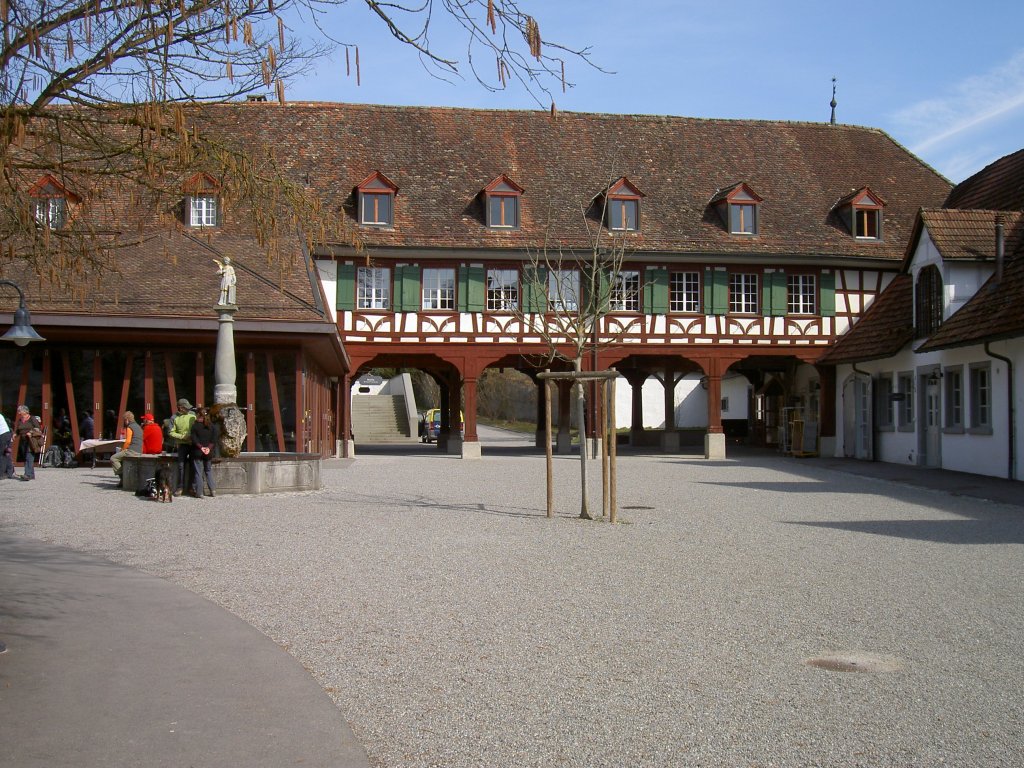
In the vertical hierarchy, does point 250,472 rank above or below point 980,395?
below

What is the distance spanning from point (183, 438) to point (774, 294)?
20.6 metres

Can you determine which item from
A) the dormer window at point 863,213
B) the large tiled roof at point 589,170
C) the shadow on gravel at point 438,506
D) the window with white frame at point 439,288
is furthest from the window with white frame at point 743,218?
the shadow on gravel at point 438,506

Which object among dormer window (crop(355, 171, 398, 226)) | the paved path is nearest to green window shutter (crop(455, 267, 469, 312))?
dormer window (crop(355, 171, 398, 226))

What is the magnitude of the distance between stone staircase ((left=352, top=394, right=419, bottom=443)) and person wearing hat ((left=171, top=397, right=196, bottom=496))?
3312 cm

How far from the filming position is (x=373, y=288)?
32500mm

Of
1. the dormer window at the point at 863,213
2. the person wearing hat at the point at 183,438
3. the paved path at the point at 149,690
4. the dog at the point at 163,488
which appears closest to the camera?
the paved path at the point at 149,690

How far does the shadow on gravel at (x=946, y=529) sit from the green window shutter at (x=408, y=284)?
63.1ft

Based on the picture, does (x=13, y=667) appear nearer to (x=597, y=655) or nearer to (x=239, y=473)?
(x=597, y=655)

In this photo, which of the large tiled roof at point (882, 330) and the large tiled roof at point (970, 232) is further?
the large tiled roof at point (882, 330)

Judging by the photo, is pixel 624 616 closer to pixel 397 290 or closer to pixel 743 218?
pixel 397 290

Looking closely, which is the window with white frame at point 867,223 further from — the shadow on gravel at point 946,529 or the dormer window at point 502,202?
the shadow on gravel at point 946,529

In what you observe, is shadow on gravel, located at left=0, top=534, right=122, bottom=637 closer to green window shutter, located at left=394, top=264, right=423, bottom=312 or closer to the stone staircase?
green window shutter, located at left=394, top=264, right=423, bottom=312

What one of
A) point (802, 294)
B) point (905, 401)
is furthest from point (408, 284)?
point (905, 401)

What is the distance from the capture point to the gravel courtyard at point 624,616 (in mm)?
5340
